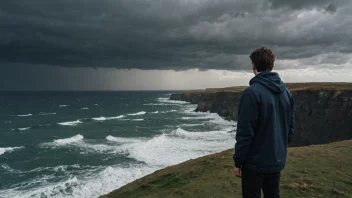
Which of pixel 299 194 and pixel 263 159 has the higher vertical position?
pixel 263 159

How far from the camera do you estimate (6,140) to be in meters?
51.8

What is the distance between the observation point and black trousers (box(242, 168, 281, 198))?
397 cm

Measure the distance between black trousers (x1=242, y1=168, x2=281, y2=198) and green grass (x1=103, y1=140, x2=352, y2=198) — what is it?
527cm

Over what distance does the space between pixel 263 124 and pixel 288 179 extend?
773 centimetres

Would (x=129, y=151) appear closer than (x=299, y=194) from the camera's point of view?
No

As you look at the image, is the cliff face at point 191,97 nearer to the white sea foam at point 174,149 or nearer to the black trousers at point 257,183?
the white sea foam at point 174,149

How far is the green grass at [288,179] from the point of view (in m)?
9.19

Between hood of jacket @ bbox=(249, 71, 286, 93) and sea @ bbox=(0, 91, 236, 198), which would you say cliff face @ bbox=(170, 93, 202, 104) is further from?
hood of jacket @ bbox=(249, 71, 286, 93)

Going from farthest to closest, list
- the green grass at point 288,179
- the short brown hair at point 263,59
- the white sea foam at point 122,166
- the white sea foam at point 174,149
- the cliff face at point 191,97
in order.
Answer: the cliff face at point 191,97 < the white sea foam at point 174,149 < the white sea foam at point 122,166 < the green grass at point 288,179 < the short brown hair at point 263,59

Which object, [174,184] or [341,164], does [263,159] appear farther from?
[341,164]

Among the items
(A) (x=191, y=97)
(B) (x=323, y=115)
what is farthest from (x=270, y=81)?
(A) (x=191, y=97)

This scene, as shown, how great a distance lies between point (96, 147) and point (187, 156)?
698 inches

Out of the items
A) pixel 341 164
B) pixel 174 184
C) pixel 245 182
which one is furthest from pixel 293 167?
pixel 245 182

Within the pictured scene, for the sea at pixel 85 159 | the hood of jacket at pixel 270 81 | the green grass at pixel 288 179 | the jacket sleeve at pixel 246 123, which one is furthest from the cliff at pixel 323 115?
the jacket sleeve at pixel 246 123
